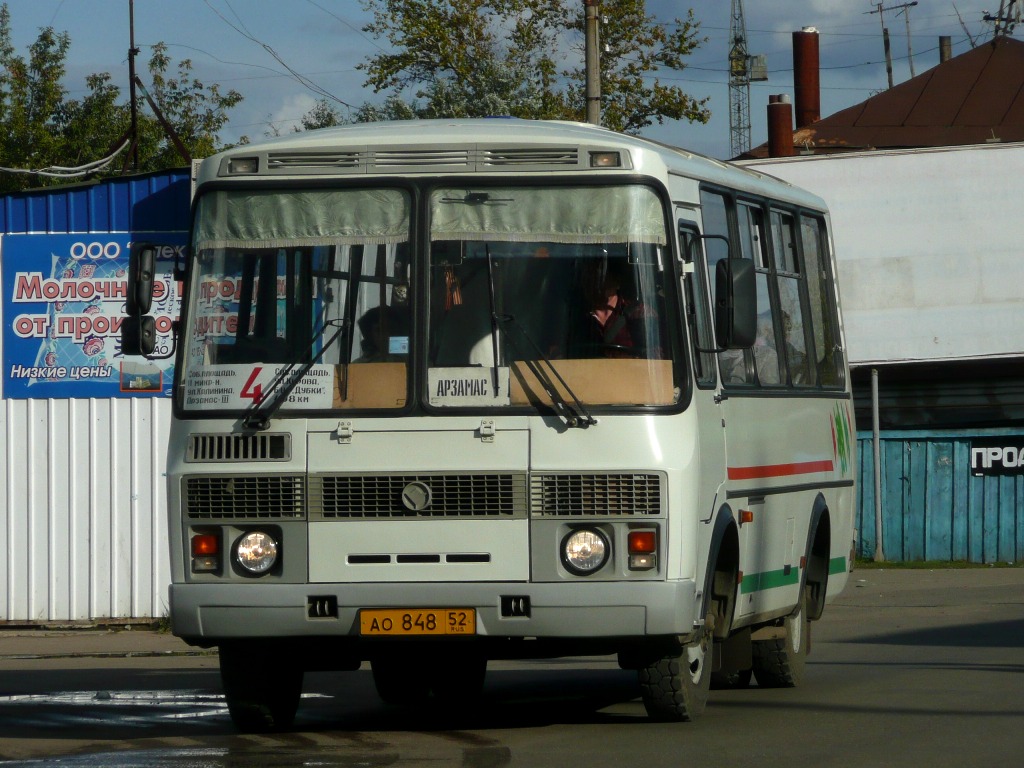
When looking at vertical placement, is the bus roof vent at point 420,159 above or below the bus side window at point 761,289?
above

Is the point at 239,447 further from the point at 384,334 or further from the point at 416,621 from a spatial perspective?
the point at 416,621

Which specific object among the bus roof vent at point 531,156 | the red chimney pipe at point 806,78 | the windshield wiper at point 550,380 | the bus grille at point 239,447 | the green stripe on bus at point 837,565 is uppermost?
the red chimney pipe at point 806,78

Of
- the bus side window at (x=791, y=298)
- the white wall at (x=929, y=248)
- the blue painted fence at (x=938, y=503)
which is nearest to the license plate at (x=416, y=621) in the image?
the bus side window at (x=791, y=298)

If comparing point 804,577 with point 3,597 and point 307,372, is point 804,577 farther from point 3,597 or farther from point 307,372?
point 3,597

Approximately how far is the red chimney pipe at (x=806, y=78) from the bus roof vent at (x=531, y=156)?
121 feet

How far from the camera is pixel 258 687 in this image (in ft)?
29.3

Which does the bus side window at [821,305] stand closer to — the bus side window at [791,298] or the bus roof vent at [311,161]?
the bus side window at [791,298]

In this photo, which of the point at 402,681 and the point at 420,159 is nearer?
the point at 420,159

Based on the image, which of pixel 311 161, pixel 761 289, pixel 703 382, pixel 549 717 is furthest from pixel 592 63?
pixel 703 382

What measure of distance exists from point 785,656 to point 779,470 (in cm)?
164

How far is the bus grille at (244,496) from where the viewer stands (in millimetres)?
8211

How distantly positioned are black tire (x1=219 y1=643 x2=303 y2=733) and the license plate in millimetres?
750

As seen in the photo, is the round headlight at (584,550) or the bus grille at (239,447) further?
the bus grille at (239,447)

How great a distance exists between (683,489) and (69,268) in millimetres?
10397
